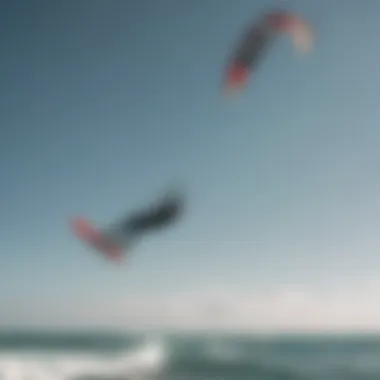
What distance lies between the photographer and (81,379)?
40.3 m

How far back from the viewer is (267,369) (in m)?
50.2

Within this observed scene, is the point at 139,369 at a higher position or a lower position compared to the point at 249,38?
higher

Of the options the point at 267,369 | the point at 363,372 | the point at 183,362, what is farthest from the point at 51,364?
the point at 363,372

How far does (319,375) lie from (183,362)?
1439 centimetres

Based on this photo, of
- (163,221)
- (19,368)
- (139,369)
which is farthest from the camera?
(139,369)

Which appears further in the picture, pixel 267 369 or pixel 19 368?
pixel 267 369

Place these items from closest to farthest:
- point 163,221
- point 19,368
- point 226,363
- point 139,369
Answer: point 163,221, point 19,368, point 139,369, point 226,363

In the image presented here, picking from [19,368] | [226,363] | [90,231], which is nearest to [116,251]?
[90,231]

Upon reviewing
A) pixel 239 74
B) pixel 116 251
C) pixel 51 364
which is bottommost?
pixel 116 251

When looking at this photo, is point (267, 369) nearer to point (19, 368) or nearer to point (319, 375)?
point (319, 375)


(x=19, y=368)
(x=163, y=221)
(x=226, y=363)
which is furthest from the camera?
(x=226, y=363)

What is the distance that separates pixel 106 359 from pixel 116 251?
52.6 m

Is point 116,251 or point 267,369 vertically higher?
point 267,369

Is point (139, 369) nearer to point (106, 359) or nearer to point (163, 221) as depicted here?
point (106, 359)
